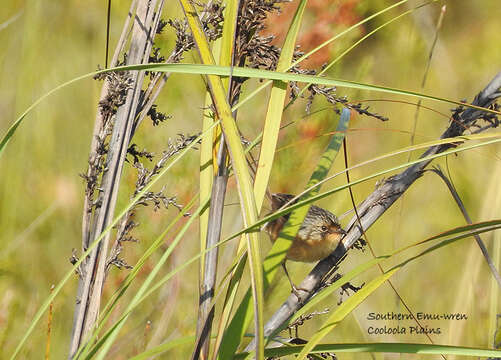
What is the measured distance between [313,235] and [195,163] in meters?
0.71

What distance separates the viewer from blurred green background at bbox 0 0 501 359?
4.76 feet

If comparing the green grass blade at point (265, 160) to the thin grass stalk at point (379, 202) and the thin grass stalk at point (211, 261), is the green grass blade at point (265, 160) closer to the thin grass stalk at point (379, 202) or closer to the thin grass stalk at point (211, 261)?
Answer: the thin grass stalk at point (211, 261)

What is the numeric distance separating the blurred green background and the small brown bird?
215 mm

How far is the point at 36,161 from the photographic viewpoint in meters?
1.63

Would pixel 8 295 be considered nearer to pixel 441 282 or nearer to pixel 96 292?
pixel 96 292

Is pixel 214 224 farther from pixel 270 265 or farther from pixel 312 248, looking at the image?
pixel 312 248

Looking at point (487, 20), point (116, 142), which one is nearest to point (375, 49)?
point (487, 20)

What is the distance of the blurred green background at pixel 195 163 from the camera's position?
1450mm

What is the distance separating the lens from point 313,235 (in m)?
1.08

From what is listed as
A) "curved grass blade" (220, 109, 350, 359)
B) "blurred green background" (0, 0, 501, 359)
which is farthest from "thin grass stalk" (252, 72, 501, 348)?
"blurred green background" (0, 0, 501, 359)

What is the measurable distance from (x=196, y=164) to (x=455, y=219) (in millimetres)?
861

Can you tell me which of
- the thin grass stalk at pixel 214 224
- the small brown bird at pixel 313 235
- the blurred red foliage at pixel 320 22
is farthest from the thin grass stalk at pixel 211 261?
the blurred red foliage at pixel 320 22

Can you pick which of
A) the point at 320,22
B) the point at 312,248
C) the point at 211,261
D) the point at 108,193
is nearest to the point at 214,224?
the point at 211,261

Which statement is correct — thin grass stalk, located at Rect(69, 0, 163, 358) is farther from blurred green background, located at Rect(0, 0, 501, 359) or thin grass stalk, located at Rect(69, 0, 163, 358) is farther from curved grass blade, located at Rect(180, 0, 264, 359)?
blurred green background, located at Rect(0, 0, 501, 359)
